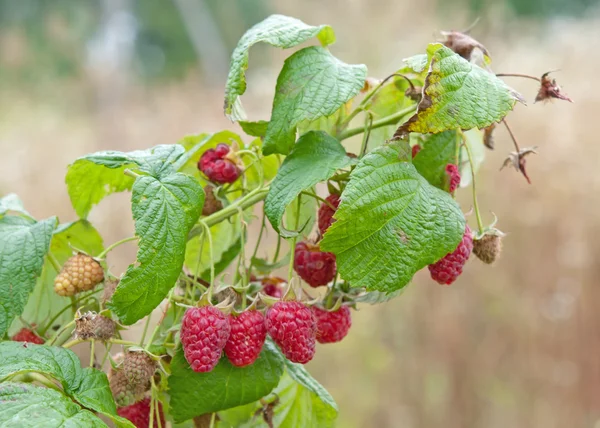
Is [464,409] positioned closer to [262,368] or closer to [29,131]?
[262,368]

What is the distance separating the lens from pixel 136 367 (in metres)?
0.66

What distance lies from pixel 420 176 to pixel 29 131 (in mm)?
5506

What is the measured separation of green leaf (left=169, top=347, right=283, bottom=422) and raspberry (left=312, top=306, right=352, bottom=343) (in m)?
0.08

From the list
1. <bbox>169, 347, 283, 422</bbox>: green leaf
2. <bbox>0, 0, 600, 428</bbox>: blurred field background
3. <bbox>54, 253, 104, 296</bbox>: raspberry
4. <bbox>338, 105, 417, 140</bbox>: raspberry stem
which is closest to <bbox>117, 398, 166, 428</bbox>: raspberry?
<bbox>169, 347, 283, 422</bbox>: green leaf

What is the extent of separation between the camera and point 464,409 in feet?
9.36

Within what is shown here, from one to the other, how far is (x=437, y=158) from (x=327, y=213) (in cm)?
13

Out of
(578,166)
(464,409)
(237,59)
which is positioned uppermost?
(237,59)

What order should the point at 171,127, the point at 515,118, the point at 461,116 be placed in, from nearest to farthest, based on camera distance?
the point at 461,116
the point at 515,118
the point at 171,127

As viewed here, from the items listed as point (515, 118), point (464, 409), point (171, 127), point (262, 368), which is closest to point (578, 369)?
point (464, 409)

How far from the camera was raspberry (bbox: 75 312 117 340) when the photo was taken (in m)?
0.65

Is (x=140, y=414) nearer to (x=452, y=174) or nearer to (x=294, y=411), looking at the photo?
(x=294, y=411)

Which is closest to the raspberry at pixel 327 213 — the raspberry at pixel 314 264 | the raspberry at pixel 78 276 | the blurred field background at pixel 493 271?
the raspberry at pixel 314 264

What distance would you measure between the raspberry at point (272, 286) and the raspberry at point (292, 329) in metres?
0.14

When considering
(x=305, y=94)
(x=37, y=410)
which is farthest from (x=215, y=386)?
(x=305, y=94)
